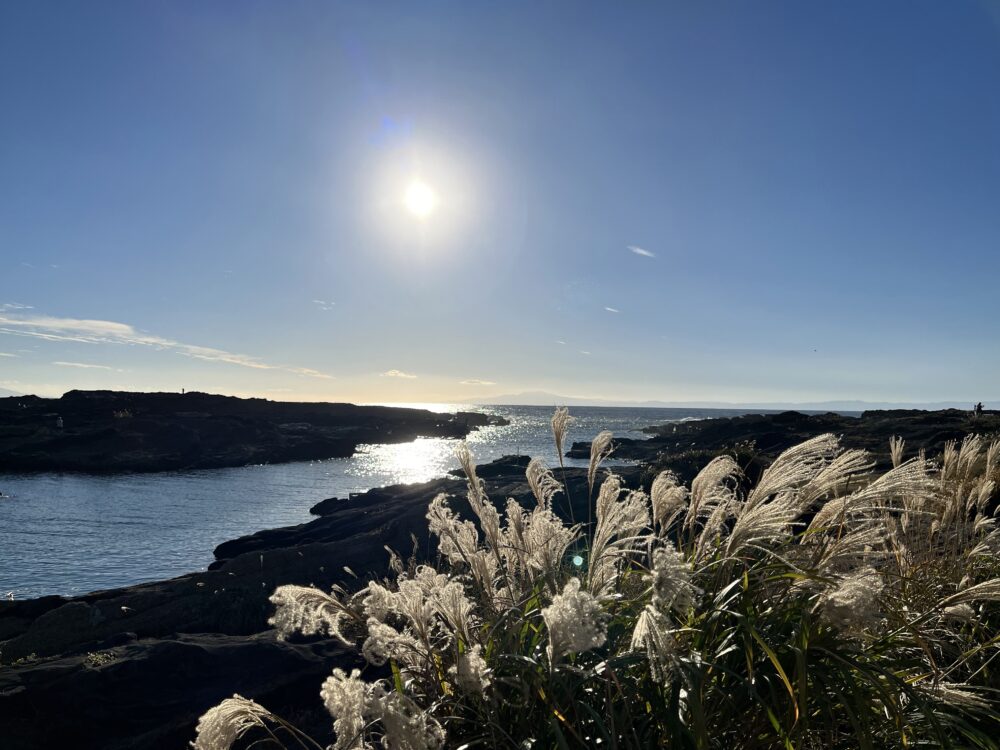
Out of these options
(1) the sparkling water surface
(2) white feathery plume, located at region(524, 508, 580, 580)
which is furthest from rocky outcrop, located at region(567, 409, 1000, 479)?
(2) white feathery plume, located at region(524, 508, 580, 580)

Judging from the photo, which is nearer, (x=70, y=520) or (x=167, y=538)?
(x=167, y=538)

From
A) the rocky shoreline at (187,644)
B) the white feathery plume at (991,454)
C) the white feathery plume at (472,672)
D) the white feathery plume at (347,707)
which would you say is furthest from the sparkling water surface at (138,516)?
the white feathery plume at (347,707)

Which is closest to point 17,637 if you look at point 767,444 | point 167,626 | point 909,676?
point 167,626

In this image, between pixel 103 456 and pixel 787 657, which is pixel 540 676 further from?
pixel 103 456

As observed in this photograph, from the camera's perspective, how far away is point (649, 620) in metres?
1.78

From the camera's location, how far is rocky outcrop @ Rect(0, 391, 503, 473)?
43.3 m

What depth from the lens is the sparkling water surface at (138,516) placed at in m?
18.4

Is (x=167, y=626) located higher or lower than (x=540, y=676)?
lower

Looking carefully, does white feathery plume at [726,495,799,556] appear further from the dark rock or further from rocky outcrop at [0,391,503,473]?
rocky outcrop at [0,391,503,473]

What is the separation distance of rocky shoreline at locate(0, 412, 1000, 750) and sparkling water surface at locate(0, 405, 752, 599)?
319cm

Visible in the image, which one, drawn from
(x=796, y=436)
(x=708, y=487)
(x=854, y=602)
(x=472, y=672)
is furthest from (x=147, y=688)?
(x=796, y=436)

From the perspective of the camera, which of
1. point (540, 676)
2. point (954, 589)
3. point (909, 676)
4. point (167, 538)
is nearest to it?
point (540, 676)

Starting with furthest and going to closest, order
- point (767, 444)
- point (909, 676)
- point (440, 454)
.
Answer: point (440, 454) < point (767, 444) < point (909, 676)

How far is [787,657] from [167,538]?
2547 cm
